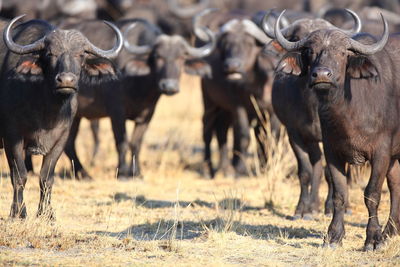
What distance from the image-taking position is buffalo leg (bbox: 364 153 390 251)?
816 centimetres

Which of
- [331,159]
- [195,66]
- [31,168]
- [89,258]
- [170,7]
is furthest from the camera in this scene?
[170,7]

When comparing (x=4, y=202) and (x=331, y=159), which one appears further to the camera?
(x=4, y=202)

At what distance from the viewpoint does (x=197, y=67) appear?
1418cm

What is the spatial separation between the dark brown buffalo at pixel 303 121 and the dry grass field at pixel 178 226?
0.89ft

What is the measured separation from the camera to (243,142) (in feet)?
46.9

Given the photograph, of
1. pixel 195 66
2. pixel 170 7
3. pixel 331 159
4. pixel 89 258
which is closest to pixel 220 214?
pixel 331 159

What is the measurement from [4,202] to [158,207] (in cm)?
174

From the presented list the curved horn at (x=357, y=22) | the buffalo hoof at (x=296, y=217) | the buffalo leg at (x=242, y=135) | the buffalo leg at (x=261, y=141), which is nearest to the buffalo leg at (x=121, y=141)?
the buffalo leg at (x=242, y=135)

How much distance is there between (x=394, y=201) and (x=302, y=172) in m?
1.89

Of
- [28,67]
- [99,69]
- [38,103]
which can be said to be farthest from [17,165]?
[99,69]

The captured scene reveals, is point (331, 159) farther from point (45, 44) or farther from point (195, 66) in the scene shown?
point (195, 66)

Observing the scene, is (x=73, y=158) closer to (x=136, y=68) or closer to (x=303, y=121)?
(x=136, y=68)

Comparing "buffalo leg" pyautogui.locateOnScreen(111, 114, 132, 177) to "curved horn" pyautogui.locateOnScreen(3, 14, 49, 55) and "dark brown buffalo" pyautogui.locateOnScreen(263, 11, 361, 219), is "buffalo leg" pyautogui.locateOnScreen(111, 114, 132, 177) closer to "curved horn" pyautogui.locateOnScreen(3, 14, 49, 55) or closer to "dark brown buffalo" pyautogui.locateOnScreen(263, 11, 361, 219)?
"dark brown buffalo" pyautogui.locateOnScreen(263, 11, 361, 219)

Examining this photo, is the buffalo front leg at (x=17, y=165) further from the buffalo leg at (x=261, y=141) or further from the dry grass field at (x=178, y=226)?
the buffalo leg at (x=261, y=141)
